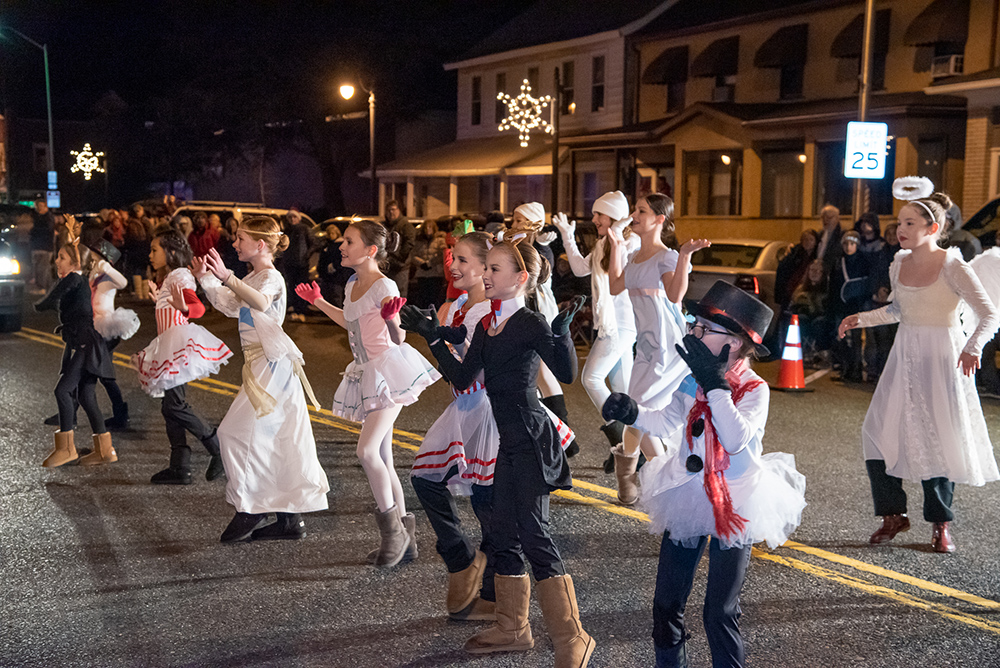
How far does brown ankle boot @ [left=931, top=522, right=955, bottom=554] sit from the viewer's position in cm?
630

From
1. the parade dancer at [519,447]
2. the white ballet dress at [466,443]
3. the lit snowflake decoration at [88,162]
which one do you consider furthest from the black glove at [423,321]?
the lit snowflake decoration at [88,162]

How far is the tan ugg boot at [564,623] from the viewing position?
433cm

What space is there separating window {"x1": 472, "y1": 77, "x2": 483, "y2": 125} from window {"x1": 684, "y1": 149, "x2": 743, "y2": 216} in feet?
37.9

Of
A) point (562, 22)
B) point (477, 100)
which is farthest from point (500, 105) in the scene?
point (562, 22)

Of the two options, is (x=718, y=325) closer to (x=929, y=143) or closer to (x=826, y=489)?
(x=826, y=489)

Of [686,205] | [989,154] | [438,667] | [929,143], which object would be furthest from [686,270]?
[686,205]

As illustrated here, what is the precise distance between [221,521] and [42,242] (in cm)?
2114

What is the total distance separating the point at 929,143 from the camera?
85.1 ft

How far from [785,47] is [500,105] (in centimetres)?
1268

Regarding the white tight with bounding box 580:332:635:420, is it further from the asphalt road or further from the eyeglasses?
the eyeglasses

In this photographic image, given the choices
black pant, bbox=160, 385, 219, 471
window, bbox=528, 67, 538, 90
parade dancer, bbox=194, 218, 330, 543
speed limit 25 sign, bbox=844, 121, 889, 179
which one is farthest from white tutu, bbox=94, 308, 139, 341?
window, bbox=528, 67, 538, 90

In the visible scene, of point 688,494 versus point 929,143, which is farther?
point 929,143

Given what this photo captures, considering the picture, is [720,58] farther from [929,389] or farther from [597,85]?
[929,389]

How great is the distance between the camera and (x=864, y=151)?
18.5m
